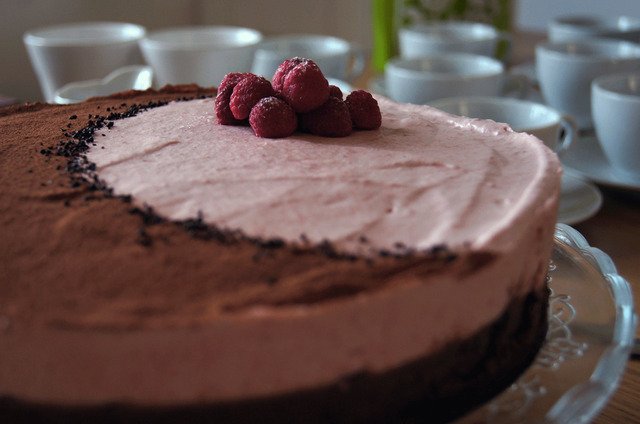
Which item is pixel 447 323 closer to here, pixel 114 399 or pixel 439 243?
pixel 439 243

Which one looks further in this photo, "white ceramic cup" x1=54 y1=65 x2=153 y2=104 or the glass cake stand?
"white ceramic cup" x1=54 y1=65 x2=153 y2=104

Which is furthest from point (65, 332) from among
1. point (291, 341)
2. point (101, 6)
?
point (101, 6)

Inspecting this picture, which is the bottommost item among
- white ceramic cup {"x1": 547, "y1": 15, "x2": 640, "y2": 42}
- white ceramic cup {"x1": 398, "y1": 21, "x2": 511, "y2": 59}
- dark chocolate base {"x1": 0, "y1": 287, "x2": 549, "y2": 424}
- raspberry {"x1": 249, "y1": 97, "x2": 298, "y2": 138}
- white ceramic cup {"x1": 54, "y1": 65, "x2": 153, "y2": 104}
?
white ceramic cup {"x1": 547, "y1": 15, "x2": 640, "y2": 42}

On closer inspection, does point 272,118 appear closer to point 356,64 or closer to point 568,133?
point 568,133

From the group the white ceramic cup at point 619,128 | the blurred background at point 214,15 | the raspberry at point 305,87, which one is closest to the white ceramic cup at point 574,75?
the white ceramic cup at point 619,128

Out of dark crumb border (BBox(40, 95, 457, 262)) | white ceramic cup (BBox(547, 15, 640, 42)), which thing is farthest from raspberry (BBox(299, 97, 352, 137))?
white ceramic cup (BBox(547, 15, 640, 42))

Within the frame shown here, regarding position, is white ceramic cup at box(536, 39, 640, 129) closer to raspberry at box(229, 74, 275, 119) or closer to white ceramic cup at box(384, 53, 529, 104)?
white ceramic cup at box(384, 53, 529, 104)

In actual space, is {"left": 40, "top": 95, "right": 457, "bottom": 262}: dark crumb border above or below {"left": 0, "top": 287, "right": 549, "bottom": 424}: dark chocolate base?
above

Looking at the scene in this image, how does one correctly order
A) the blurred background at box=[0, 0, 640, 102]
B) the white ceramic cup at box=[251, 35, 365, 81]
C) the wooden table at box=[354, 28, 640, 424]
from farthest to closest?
the blurred background at box=[0, 0, 640, 102] < the white ceramic cup at box=[251, 35, 365, 81] < the wooden table at box=[354, 28, 640, 424]
